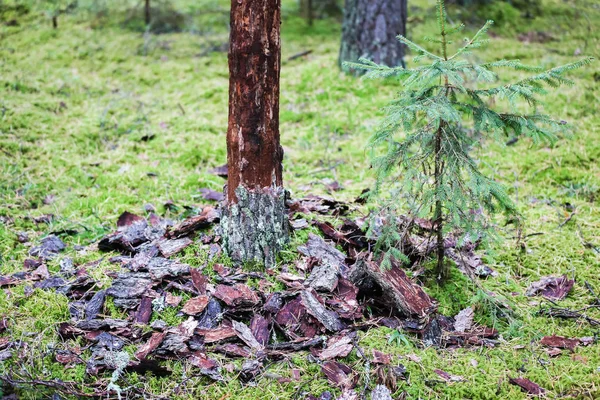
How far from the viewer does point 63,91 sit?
723 centimetres

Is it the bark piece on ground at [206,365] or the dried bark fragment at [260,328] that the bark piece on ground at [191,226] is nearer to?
Result: the dried bark fragment at [260,328]

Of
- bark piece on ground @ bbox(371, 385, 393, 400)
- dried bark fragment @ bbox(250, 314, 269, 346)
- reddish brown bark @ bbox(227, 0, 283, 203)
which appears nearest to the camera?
bark piece on ground @ bbox(371, 385, 393, 400)

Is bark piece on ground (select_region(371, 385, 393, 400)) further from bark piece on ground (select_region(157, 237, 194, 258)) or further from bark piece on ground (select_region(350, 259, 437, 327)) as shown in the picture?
bark piece on ground (select_region(157, 237, 194, 258))

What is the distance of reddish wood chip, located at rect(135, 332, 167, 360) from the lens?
8.93 ft

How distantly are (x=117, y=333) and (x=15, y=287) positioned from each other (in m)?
1.04

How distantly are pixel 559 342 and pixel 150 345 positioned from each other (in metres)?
2.56

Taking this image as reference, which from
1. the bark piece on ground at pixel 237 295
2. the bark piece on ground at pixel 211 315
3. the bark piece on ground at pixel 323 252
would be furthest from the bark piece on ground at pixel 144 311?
the bark piece on ground at pixel 323 252

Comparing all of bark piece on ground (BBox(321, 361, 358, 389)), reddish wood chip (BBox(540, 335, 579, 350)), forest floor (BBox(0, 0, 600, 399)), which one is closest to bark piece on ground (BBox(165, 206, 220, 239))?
forest floor (BBox(0, 0, 600, 399))

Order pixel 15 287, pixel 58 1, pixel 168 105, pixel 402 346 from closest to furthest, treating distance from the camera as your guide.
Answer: pixel 402 346, pixel 15 287, pixel 168 105, pixel 58 1

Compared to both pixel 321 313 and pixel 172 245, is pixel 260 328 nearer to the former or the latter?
pixel 321 313

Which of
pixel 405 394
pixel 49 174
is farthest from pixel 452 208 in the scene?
pixel 49 174

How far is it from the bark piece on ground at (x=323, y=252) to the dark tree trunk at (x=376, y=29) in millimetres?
4551

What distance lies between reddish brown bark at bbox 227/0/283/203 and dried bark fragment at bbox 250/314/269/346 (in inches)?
33.7

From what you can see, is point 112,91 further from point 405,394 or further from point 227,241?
point 405,394
